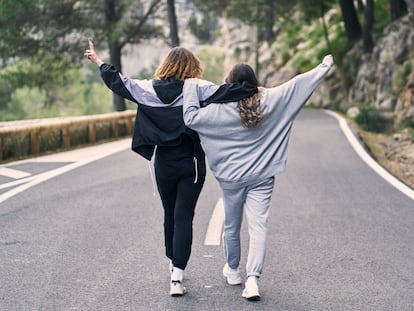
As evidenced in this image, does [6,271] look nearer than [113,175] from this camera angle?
Yes

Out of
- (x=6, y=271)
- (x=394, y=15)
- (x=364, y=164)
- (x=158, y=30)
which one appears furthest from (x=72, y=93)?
(x=6, y=271)

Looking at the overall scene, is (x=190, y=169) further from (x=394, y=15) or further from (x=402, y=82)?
(x=394, y=15)

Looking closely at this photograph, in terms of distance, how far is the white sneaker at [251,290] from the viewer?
191 inches

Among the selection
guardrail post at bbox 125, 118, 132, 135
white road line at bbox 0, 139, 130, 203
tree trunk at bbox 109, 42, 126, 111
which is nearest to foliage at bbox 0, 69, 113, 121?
tree trunk at bbox 109, 42, 126, 111

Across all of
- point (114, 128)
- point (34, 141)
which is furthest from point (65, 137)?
point (114, 128)

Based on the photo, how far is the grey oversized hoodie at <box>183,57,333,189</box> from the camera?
4.98 meters

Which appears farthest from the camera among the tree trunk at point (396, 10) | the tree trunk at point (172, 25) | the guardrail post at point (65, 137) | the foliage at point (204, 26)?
the foliage at point (204, 26)

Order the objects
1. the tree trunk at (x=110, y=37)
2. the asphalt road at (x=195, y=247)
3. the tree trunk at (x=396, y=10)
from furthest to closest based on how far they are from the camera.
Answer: the tree trunk at (x=110, y=37) → the tree trunk at (x=396, y=10) → the asphalt road at (x=195, y=247)

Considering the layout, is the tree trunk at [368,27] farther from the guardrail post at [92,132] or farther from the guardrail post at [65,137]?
the guardrail post at [65,137]

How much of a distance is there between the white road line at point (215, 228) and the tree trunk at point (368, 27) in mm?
23013

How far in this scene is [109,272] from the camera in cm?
566

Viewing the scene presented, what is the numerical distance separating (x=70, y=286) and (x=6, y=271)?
0.76 m

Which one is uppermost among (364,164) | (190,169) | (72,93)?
(190,169)

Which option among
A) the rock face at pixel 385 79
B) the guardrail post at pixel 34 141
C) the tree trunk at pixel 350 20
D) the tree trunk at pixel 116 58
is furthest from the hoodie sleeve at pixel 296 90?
the tree trunk at pixel 350 20
